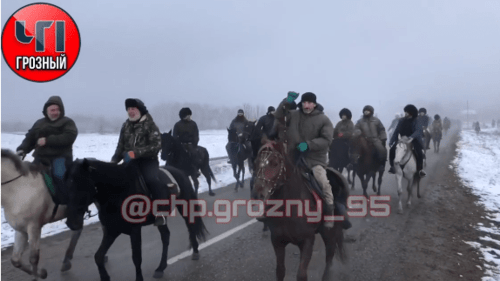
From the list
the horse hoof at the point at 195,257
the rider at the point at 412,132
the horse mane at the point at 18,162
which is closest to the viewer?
the horse mane at the point at 18,162

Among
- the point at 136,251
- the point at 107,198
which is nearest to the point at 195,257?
the point at 136,251

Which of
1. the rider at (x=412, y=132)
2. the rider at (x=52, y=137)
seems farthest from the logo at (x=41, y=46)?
the rider at (x=412, y=132)

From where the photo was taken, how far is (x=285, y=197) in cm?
408

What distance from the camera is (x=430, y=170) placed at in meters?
16.2

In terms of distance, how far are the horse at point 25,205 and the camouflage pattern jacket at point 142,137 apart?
120 centimetres

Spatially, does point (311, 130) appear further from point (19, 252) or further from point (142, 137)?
point (19, 252)

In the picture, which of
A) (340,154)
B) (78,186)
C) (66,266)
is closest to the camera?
(78,186)

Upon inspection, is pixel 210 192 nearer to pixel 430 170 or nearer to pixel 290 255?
pixel 290 255

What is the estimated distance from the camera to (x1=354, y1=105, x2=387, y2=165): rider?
10484 mm

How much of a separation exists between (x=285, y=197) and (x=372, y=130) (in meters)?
7.49

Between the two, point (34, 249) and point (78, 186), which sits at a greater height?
point (78, 186)

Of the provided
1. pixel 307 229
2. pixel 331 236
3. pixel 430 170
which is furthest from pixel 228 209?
pixel 430 170

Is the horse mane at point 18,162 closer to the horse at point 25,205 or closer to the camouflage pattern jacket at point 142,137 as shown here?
the horse at point 25,205

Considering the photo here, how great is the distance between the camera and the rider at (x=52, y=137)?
545 centimetres
